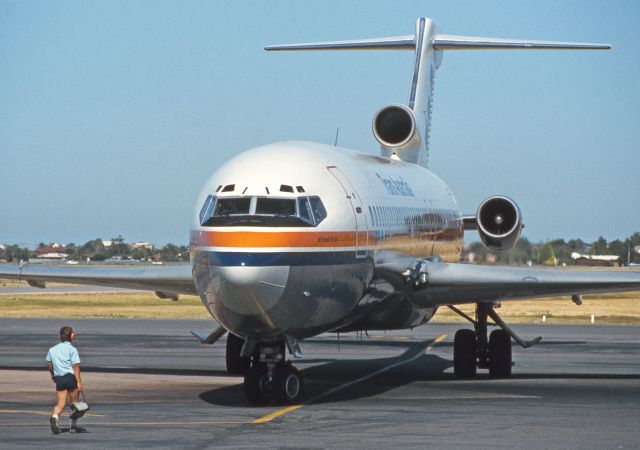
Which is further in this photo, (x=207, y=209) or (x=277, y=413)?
(x=207, y=209)

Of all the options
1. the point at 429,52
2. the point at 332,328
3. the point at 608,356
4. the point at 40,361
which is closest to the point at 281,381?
the point at 332,328

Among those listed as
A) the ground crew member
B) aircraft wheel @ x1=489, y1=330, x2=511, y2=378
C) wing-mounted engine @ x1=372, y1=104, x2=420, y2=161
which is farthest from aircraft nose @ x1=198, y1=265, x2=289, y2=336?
wing-mounted engine @ x1=372, y1=104, x2=420, y2=161

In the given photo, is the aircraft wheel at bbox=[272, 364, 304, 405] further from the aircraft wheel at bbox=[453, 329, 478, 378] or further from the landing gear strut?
the aircraft wheel at bbox=[453, 329, 478, 378]

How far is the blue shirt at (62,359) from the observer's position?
1550 cm

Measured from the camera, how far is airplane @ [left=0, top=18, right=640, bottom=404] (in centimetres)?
1686

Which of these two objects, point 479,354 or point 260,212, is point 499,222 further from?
point 260,212

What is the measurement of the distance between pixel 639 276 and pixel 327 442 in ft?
32.6

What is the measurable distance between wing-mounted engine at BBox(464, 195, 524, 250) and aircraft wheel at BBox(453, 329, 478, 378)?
126 inches

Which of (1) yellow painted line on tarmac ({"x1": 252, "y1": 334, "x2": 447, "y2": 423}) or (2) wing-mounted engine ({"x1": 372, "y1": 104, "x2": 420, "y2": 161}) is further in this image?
(2) wing-mounted engine ({"x1": 372, "y1": 104, "x2": 420, "y2": 161})

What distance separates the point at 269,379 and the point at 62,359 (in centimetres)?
371

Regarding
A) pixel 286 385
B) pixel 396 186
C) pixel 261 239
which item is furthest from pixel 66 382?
pixel 396 186

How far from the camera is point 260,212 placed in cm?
1725

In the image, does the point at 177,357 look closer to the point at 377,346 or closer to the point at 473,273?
the point at 377,346

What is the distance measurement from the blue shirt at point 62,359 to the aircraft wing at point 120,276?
687 centimetres
